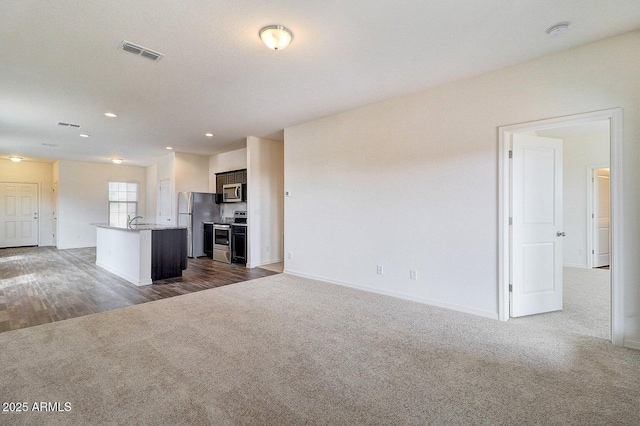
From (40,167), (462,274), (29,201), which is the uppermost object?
(40,167)

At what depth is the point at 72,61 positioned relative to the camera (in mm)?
3072

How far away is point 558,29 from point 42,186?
1351cm

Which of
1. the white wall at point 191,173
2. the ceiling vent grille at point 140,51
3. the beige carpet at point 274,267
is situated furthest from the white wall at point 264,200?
the ceiling vent grille at point 140,51

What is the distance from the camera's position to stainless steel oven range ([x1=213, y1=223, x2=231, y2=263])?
6.90 meters

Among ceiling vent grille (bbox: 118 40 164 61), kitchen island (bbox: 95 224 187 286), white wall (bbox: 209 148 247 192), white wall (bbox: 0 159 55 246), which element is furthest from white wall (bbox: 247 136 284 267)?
white wall (bbox: 0 159 55 246)

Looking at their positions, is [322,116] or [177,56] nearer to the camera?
[177,56]

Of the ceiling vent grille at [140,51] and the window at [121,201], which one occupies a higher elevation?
the ceiling vent grille at [140,51]

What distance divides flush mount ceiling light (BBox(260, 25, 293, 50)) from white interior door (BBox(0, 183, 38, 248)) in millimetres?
11258

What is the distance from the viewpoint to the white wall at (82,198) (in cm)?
916

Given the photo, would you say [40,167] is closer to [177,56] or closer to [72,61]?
[72,61]

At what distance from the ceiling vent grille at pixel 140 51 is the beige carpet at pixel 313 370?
2.83 m

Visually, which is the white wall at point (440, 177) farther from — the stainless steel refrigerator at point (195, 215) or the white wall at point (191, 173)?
the white wall at point (191, 173)

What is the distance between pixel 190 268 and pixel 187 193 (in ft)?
7.95

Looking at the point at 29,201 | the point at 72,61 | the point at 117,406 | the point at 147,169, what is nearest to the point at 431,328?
the point at 117,406
